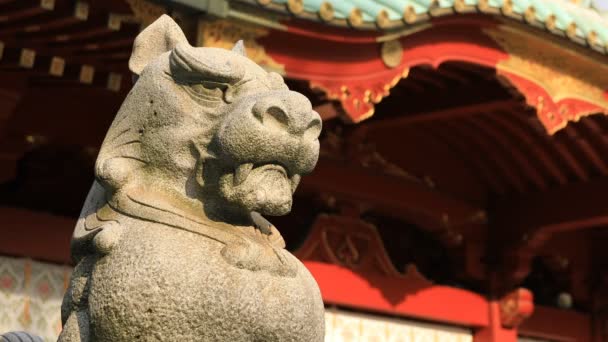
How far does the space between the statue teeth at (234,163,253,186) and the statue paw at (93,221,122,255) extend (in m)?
0.27

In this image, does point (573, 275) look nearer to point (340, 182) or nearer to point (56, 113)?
point (340, 182)

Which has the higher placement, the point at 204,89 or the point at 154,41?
the point at 154,41

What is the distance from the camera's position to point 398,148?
664 centimetres

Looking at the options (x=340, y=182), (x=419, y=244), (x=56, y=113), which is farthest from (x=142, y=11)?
(x=419, y=244)

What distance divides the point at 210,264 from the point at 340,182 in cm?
413

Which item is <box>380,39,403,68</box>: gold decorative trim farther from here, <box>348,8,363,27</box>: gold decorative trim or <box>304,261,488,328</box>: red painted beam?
<box>304,261,488,328</box>: red painted beam

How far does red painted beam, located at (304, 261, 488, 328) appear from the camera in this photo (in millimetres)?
6078

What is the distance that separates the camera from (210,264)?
6.64 ft

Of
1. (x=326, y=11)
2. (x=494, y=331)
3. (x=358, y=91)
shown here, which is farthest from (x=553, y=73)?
(x=494, y=331)

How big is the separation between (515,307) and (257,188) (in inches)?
204

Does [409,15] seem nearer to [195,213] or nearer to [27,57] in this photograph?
[27,57]

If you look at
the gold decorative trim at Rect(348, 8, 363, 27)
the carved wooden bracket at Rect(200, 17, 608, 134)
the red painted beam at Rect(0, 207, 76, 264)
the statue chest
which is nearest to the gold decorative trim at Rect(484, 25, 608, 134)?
the carved wooden bracket at Rect(200, 17, 608, 134)

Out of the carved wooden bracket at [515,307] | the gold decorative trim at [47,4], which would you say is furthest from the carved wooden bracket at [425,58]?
the carved wooden bracket at [515,307]

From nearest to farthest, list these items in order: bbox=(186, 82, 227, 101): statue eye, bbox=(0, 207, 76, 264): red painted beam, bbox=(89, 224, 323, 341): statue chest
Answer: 1. bbox=(89, 224, 323, 341): statue chest
2. bbox=(186, 82, 227, 101): statue eye
3. bbox=(0, 207, 76, 264): red painted beam
